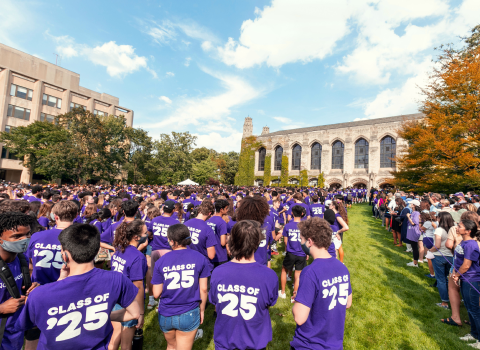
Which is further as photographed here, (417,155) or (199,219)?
(417,155)

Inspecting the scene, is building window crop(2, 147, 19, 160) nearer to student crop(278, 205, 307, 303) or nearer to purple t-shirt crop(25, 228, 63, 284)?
purple t-shirt crop(25, 228, 63, 284)

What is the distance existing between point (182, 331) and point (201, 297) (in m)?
0.39

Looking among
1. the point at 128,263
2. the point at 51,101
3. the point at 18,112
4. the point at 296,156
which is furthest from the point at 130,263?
the point at 51,101

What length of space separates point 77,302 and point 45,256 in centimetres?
192

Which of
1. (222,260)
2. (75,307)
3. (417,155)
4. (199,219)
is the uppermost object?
(417,155)

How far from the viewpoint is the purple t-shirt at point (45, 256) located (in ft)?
9.88

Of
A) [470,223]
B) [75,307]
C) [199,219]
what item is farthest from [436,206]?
[75,307]

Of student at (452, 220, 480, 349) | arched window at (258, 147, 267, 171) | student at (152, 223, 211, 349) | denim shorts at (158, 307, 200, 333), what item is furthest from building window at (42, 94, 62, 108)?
student at (452, 220, 480, 349)

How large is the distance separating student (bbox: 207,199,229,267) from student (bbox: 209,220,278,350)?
2156 millimetres

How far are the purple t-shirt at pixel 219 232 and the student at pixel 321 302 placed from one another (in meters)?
2.35

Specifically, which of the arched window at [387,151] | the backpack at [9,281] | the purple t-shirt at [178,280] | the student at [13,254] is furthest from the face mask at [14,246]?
the arched window at [387,151]

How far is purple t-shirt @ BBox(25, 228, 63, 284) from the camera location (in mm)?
3012

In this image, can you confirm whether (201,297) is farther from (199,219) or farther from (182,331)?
(199,219)

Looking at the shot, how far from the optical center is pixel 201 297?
9.35 feet
